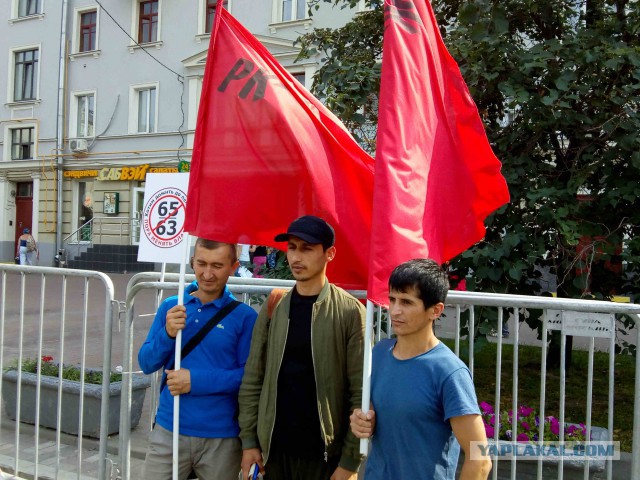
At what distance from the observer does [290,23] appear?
23.2 metres

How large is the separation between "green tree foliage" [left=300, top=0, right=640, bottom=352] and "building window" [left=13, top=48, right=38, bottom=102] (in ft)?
87.3

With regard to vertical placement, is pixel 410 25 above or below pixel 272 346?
above

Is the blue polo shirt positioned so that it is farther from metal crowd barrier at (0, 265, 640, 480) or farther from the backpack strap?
metal crowd barrier at (0, 265, 640, 480)

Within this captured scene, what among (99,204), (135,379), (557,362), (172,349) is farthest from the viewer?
(99,204)

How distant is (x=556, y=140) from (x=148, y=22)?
78.9ft

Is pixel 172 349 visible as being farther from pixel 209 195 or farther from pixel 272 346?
pixel 209 195

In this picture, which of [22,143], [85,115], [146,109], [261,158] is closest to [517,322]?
[261,158]

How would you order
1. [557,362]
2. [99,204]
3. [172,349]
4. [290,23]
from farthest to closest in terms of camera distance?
[99,204]
[290,23]
[557,362]
[172,349]

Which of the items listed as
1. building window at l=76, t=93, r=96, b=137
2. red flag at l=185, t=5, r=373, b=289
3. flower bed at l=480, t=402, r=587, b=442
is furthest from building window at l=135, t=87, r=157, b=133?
red flag at l=185, t=5, r=373, b=289

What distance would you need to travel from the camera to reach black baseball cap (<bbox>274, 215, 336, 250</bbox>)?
9.32 ft

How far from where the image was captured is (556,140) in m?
6.30

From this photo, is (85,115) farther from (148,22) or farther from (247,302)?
(247,302)

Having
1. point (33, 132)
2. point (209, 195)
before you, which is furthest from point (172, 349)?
point (33, 132)

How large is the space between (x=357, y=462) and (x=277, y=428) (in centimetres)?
39
